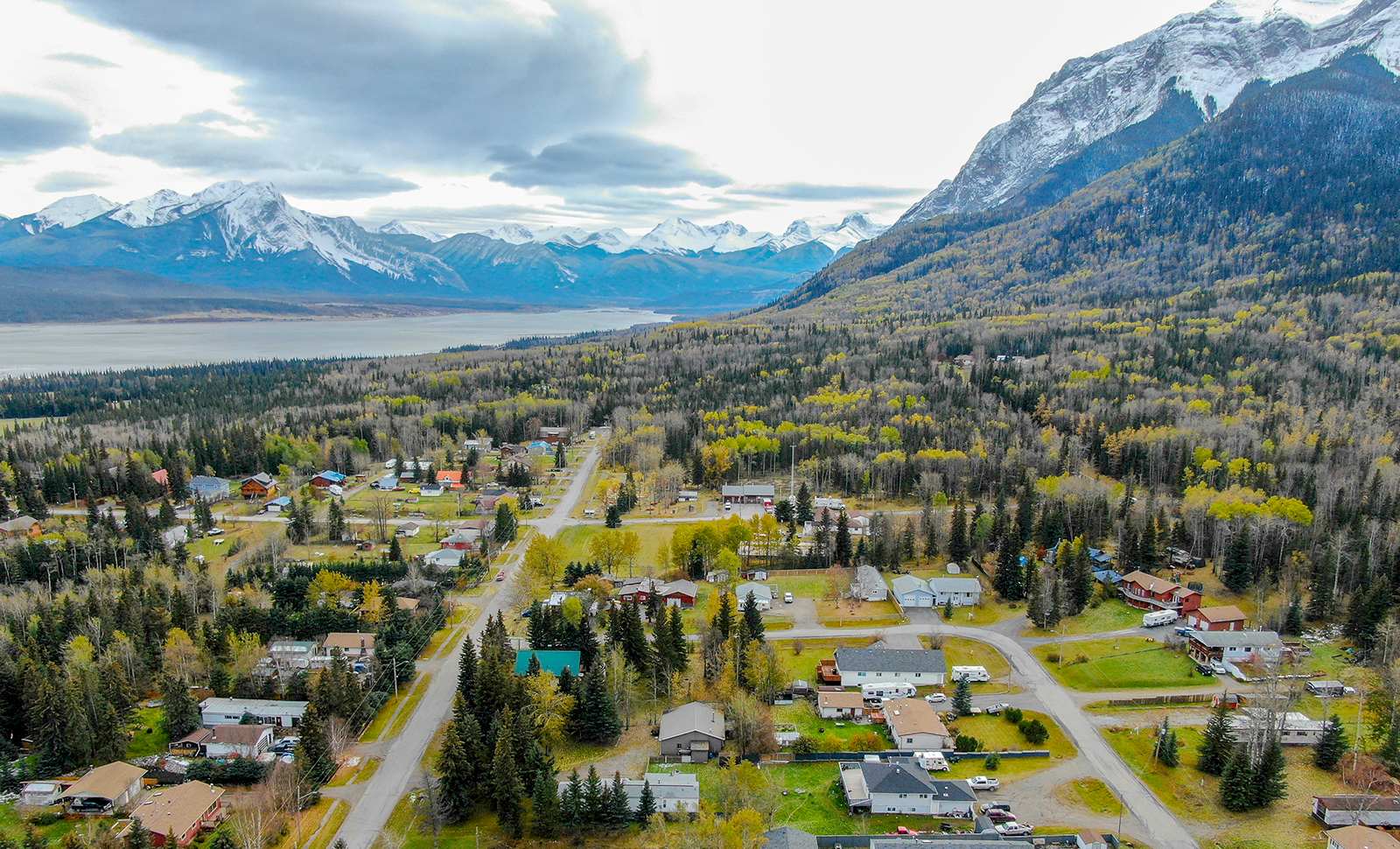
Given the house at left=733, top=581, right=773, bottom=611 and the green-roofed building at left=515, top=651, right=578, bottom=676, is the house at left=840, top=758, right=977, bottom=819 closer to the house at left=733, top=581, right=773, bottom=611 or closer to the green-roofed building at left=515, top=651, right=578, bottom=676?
the green-roofed building at left=515, top=651, right=578, bottom=676

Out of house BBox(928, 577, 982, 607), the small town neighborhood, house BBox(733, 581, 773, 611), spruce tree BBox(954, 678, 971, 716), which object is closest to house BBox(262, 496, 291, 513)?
the small town neighborhood

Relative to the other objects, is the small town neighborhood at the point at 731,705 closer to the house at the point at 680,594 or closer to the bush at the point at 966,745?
the bush at the point at 966,745

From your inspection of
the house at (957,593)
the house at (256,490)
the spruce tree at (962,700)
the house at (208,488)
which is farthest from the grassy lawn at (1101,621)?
the house at (208,488)

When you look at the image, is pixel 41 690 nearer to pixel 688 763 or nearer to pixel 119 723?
pixel 119 723

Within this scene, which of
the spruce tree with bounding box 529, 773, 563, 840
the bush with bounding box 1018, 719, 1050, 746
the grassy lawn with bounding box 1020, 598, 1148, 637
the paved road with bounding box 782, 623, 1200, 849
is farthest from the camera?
the grassy lawn with bounding box 1020, 598, 1148, 637

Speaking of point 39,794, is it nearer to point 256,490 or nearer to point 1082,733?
point 1082,733

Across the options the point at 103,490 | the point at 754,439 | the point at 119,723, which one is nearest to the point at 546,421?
the point at 754,439
